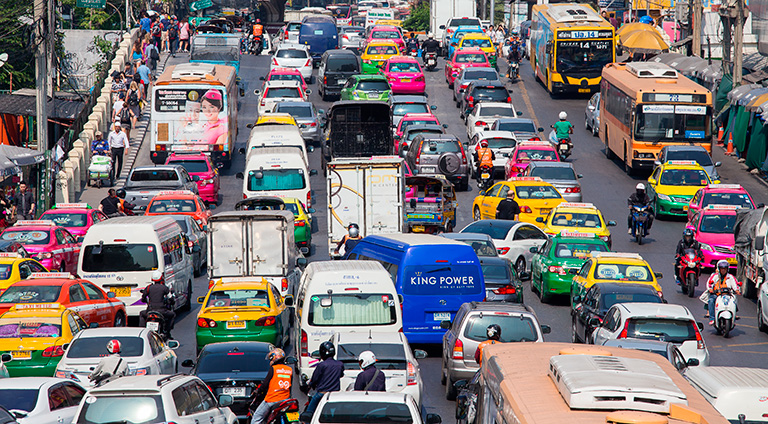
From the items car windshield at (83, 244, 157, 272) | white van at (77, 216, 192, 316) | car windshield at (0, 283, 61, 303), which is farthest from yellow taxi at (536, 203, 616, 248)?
car windshield at (0, 283, 61, 303)

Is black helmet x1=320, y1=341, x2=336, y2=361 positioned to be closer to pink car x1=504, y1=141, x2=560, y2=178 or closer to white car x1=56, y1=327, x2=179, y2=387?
white car x1=56, y1=327, x2=179, y2=387

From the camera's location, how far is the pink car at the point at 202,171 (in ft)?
116

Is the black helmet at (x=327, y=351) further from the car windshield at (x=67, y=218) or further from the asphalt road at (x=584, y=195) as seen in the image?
the car windshield at (x=67, y=218)

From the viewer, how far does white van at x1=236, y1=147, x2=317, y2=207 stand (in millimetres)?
31375

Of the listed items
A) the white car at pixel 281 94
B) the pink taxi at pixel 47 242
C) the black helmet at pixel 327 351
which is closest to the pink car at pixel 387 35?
the white car at pixel 281 94

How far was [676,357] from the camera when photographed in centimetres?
1616

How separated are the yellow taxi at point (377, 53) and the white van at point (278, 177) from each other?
2466 centimetres

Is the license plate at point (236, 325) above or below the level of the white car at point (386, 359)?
below

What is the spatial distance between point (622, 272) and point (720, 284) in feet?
6.32

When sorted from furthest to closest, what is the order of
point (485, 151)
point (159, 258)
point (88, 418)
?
point (485, 151) < point (159, 258) < point (88, 418)

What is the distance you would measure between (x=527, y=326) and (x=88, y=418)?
7085mm

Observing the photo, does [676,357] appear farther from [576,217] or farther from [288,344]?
[576,217]

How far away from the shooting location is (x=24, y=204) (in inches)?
1248

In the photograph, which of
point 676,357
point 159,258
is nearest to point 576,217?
point 159,258
